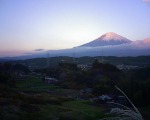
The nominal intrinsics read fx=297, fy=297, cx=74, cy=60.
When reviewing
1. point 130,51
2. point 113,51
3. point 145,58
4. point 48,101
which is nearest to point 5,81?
point 48,101

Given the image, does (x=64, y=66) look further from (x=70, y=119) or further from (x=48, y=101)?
(x=70, y=119)

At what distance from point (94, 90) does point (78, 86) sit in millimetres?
7962

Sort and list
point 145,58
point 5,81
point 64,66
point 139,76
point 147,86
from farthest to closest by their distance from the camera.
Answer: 1. point 145,58
2. point 64,66
3. point 139,76
4. point 5,81
5. point 147,86

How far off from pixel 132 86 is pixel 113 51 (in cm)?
16285

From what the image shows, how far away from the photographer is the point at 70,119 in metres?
14.4

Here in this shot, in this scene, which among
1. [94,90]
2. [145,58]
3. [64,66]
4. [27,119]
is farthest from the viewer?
[145,58]

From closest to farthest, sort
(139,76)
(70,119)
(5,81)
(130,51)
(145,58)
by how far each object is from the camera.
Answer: (70,119)
(5,81)
(139,76)
(145,58)
(130,51)

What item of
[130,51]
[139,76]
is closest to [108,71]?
[139,76]

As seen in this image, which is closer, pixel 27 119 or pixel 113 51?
pixel 27 119

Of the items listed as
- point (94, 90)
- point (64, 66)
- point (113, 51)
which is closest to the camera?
point (94, 90)

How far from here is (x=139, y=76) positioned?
38.2m

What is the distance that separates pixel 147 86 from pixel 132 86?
1.77 m

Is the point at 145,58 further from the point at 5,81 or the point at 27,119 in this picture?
the point at 27,119

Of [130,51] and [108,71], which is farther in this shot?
[130,51]
